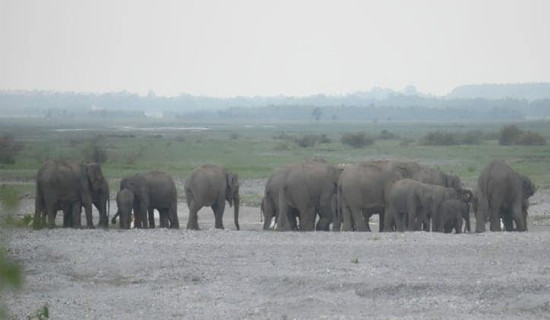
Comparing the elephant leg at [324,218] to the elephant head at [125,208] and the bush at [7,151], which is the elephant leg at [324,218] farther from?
the bush at [7,151]

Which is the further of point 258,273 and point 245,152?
point 245,152

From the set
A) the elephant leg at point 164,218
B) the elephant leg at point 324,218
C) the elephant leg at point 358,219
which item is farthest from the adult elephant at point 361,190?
the elephant leg at point 164,218

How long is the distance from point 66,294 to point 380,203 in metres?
10.7

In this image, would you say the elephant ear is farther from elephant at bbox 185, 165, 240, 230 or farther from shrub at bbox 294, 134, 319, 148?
shrub at bbox 294, 134, 319, 148

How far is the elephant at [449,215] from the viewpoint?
26.0 meters

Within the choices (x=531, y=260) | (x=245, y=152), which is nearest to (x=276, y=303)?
(x=531, y=260)

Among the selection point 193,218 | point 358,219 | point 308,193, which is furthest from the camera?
point 193,218

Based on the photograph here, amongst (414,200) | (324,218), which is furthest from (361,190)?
(324,218)

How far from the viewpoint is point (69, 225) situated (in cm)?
2809

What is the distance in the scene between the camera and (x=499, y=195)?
89.4ft

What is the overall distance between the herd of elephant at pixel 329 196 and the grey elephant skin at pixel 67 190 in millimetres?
24

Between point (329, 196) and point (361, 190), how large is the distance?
138 cm

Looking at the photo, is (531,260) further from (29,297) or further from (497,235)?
(29,297)

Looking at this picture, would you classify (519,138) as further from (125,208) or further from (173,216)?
(125,208)
